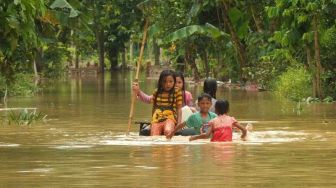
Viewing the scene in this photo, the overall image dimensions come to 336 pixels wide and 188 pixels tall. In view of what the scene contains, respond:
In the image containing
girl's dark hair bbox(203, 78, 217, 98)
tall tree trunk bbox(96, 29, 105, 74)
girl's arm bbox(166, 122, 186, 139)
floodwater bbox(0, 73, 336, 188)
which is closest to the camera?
floodwater bbox(0, 73, 336, 188)

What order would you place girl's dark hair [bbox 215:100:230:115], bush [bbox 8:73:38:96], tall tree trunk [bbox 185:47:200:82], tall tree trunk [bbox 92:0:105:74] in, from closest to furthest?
1. girl's dark hair [bbox 215:100:230:115]
2. bush [bbox 8:73:38:96]
3. tall tree trunk [bbox 185:47:200:82]
4. tall tree trunk [bbox 92:0:105:74]

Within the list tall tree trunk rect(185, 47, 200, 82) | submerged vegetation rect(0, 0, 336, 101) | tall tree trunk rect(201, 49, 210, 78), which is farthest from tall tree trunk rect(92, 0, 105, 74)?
tall tree trunk rect(201, 49, 210, 78)

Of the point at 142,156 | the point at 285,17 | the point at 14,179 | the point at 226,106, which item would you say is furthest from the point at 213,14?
the point at 14,179

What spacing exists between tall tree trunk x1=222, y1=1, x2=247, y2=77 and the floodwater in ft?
51.4

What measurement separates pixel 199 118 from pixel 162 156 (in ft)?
10.4

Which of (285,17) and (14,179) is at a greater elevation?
(285,17)

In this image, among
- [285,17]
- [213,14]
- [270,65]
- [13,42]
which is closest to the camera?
[13,42]

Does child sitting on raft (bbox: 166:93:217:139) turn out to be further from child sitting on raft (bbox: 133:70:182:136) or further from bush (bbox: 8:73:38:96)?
bush (bbox: 8:73:38:96)

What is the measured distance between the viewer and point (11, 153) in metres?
13.3

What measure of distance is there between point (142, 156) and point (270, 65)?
23.9 meters

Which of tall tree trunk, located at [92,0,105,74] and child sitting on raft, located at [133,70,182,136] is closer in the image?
child sitting on raft, located at [133,70,182,136]

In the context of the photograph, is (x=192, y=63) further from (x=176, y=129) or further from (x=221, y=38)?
(x=176, y=129)

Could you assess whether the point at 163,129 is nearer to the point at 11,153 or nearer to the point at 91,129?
the point at 91,129

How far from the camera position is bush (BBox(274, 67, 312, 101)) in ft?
93.7
